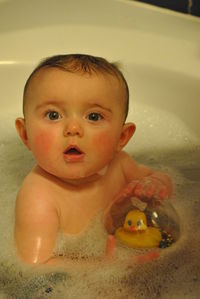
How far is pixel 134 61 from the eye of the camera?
1238mm

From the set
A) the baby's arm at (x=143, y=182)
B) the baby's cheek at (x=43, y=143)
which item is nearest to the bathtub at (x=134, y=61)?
the baby's arm at (x=143, y=182)

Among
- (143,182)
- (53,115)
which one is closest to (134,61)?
(143,182)

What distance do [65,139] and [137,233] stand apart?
0.23 meters

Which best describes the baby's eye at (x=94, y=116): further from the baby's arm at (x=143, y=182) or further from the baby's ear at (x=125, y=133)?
the baby's arm at (x=143, y=182)

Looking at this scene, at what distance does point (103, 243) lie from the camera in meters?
0.95

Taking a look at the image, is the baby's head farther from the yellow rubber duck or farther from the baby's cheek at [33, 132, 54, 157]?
the yellow rubber duck

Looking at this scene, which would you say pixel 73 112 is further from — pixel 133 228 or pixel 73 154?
pixel 133 228

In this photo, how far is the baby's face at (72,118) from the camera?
806mm

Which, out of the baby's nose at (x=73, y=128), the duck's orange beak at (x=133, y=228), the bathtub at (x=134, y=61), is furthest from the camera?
the bathtub at (x=134, y=61)

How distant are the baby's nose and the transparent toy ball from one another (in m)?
0.23

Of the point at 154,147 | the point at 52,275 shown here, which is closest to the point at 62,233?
the point at 52,275

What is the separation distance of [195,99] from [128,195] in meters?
0.37

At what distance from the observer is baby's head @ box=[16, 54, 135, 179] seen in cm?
81

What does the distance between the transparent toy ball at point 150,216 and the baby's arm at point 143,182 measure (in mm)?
13
